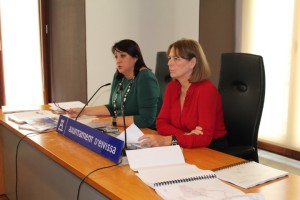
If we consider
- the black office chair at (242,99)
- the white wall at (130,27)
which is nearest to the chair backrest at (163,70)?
the black office chair at (242,99)

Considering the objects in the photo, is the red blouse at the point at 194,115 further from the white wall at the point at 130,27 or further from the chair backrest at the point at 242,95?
the white wall at the point at 130,27

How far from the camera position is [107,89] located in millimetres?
3809

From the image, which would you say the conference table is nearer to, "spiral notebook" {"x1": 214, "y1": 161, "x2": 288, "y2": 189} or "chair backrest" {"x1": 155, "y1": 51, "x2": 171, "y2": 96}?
"spiral notebook" {"x1": 214, "y1": 161, "x2": 288, "y2": 189}

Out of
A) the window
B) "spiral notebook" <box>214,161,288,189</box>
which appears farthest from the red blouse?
the window

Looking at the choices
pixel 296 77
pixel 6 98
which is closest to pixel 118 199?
pixel 296 77

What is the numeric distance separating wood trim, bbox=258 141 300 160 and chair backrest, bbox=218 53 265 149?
182 centimetres

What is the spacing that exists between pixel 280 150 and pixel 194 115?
86.2 inches

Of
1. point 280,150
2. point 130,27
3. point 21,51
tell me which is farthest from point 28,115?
point 280,150

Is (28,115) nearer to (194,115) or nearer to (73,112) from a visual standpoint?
(73,112)

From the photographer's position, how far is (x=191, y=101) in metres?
1.76

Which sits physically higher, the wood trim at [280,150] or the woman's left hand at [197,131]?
the woman's left hand at [197,131]

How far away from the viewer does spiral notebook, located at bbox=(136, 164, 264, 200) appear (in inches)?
40.6

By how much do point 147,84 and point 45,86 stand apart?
2.19 m

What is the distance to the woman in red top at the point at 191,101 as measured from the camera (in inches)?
65.6
